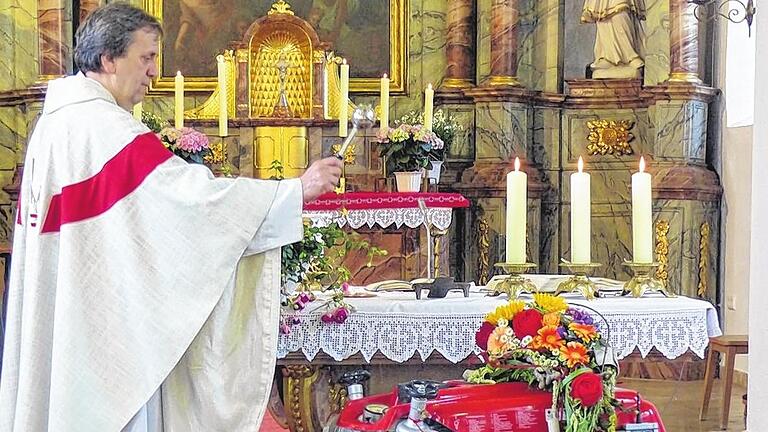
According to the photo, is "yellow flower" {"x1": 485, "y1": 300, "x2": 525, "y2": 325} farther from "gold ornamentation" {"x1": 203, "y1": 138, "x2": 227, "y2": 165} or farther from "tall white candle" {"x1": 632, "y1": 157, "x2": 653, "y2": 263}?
"gold ornamentation" {"x1": 203, "y1": 138, "x2": 227, "y2": 165}

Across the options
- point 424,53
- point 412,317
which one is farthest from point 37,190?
point 424,53

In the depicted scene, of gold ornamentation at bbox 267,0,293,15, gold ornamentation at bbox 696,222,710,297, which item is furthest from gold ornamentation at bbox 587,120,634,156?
gold ornamentation at bbox 267,0,293,15

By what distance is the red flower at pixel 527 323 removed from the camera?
3.34 m

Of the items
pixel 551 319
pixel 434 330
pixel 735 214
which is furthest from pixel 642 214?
pixel 735 214

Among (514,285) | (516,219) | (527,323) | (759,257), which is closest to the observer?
(759,257)

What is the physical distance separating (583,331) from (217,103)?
6.18 metres

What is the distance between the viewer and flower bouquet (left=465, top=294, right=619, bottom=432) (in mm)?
3176

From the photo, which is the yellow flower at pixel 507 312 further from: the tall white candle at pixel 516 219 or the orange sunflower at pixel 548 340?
the tall white candle at pixel 516 219

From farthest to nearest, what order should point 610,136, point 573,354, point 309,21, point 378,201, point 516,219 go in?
point 309,21
point 610,136
point 378,201
point 516,219
point 573,354

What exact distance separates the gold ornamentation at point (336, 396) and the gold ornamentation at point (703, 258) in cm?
451

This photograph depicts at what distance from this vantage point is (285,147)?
29.6 feet

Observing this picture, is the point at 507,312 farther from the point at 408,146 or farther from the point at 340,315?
the point at 408,146

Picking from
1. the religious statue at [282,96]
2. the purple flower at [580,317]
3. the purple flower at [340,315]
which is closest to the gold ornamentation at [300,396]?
the purple flower at [340,315]

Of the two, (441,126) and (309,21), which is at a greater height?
(309,21)
